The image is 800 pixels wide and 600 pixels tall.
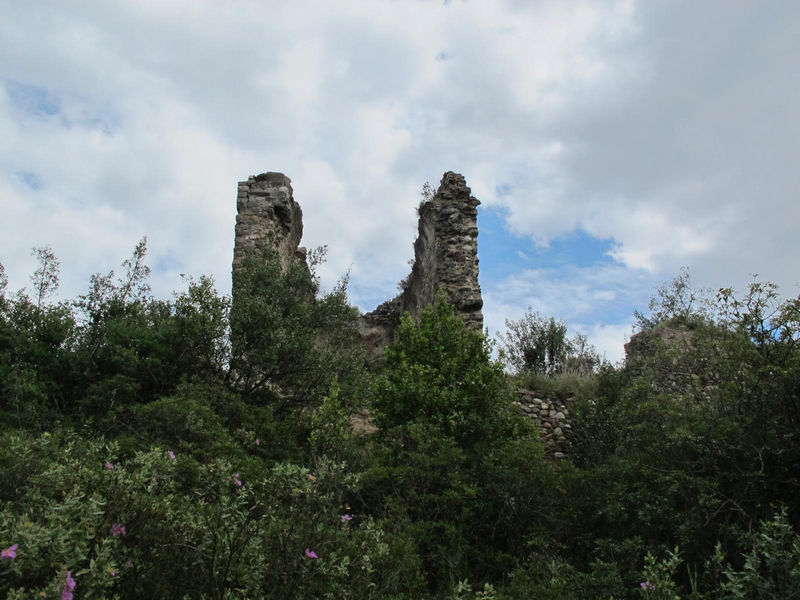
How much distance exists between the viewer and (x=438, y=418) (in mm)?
7609

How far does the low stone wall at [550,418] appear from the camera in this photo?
11.5 metres

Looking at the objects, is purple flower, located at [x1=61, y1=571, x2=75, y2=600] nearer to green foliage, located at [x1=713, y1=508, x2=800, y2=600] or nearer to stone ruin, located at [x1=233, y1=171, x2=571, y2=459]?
green foliage, located at [x1=713, y1=508, x2=800, y2=600]

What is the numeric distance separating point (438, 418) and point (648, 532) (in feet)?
9.69

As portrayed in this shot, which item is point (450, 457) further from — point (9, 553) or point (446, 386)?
point (9, 553)

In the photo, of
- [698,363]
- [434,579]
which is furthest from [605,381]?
[434,579]

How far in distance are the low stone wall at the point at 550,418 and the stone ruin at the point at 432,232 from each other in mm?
2071

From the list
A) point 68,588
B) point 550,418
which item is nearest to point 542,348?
point 550,418

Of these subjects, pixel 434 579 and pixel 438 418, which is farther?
pixel 438 418

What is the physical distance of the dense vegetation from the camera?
3131 millimetres

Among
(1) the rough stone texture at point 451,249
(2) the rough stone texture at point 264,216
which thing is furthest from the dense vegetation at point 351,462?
(1) the rough stone texture at point 451,249

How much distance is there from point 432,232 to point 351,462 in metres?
9.14

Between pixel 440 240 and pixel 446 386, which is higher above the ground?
pixel 440 240

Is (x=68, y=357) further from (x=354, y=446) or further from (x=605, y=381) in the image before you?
(x=605, y=381)

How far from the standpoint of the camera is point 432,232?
14984mm
